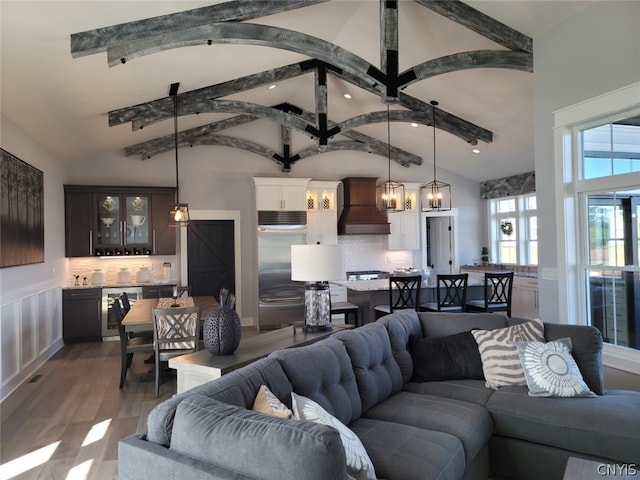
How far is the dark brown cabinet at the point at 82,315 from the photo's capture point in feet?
21.2

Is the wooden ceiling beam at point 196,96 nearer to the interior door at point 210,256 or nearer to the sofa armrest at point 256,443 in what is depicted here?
the interior door at point 210,256

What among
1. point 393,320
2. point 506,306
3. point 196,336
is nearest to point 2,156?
point 196,336

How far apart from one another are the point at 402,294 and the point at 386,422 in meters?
3.18

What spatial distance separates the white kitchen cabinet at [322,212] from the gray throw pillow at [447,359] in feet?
16.0

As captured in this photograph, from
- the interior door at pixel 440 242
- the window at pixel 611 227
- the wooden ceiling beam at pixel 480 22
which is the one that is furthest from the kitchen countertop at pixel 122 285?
the window at pixel 611 227

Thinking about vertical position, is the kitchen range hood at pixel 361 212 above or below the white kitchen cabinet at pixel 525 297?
above

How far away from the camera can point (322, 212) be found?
8133 millimetres

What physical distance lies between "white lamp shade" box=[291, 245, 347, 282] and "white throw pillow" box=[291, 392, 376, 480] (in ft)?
3.97

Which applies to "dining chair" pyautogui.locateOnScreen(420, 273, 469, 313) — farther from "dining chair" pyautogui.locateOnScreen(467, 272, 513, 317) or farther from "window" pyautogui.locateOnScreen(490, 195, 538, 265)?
"window" pyautogui.locateOnScreen(490, 195, 538, 265)

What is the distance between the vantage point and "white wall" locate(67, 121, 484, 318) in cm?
734

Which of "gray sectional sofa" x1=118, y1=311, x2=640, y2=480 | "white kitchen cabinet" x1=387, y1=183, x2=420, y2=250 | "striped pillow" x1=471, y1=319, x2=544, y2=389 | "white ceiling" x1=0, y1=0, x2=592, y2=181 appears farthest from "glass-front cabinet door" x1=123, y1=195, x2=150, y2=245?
"striped pillow" x1=471, y1=319, x2=544, y2=389

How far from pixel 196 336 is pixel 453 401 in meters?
2.54

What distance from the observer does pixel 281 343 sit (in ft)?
9.46

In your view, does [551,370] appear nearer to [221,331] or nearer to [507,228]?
[221,331]
